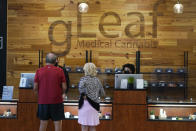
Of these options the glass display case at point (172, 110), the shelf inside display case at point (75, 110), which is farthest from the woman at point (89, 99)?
the glass display case at point (172, 110)

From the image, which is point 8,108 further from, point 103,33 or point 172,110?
point 103,33

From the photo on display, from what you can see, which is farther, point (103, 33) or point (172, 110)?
point (103, 33)

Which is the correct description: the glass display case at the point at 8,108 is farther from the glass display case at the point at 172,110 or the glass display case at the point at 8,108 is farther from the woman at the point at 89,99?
the glass display case at the point at 172,110

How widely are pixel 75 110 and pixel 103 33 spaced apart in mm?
3283

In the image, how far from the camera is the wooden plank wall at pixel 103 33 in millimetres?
8602

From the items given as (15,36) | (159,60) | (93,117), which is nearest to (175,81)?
(159,60)

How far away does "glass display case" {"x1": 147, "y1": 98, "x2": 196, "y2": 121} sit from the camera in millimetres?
5848

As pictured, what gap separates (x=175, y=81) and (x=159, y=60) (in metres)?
0.76

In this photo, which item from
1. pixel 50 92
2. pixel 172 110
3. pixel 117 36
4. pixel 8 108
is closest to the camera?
pixel 50 92

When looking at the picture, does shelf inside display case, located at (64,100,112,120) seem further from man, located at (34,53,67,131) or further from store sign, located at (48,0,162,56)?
store sign, located at (48,0,162,56)

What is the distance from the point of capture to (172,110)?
19.5 ft

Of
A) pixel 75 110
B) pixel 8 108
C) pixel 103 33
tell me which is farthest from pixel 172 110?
pixel 103 33

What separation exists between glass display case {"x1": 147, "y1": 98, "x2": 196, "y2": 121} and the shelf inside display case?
73 centimetres

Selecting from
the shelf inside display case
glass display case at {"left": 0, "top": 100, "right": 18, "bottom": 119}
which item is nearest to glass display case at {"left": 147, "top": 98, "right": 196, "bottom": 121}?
the shelf inside display case
